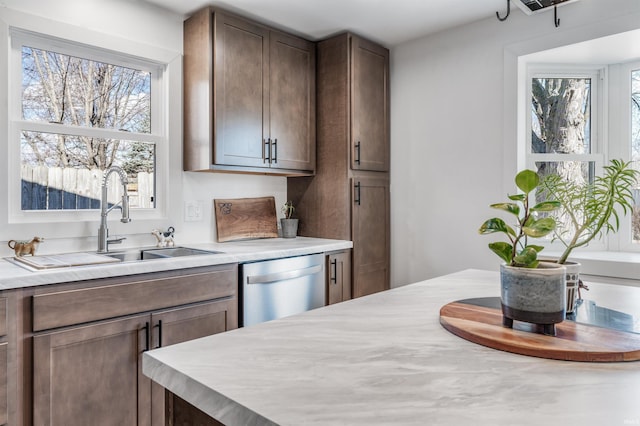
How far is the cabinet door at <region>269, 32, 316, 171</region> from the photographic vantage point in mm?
2918

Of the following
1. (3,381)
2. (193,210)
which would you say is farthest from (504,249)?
(193,210)

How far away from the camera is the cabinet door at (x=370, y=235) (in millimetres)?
3051

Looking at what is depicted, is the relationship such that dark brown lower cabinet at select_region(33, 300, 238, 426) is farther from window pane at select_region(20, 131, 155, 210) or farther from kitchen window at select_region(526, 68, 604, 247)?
kitchen window at select_region(526, 68, 604, 247)

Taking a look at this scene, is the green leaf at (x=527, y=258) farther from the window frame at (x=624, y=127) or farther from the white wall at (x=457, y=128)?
the window frame at (x=624, y=127)

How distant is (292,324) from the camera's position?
1.09 m

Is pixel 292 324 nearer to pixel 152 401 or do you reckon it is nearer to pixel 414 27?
pixel 152 401

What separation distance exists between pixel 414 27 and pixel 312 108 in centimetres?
91

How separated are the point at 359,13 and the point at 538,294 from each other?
2.36 m

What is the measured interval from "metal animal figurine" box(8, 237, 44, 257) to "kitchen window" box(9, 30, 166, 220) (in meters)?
0.18

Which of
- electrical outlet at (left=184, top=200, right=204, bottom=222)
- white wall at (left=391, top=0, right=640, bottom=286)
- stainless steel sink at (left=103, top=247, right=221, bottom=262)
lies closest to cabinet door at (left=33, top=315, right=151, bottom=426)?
stainless steel sink at (left=103, top=247, right=221, bottom=262)

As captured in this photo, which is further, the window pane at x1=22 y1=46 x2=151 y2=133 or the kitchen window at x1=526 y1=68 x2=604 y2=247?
the kitchen window at x1=526 y1=68 x2=604 y2=247

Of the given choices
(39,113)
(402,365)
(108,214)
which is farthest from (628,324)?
(39,113)

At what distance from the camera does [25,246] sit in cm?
200

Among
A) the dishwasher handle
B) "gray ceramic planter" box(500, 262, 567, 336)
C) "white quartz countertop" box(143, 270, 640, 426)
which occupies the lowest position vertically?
the dishwasher handle
